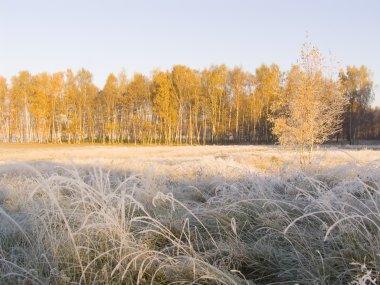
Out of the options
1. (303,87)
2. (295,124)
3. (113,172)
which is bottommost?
(113,172)

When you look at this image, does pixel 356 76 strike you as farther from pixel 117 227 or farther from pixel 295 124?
pixel 117 227

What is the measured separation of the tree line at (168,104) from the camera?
162 ft

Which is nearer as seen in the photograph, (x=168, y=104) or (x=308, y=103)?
(x=308, y=103)

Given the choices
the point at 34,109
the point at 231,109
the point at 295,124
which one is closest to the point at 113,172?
the point at 295,124

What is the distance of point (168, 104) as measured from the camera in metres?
49.1

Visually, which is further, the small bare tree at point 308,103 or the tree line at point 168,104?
the tree line at point 168,104

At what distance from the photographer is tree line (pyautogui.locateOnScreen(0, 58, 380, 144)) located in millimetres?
49250

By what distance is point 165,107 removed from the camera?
48.2m

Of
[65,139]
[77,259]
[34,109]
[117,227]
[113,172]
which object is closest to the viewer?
[77,259]

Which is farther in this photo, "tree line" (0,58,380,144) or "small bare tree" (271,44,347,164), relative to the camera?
"tree line" (0,58,380,144)

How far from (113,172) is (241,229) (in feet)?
26.0

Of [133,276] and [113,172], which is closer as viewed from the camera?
[133,276]

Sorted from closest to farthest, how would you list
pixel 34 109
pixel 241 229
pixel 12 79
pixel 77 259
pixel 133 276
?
pixel 133 276 → pixel 77 259 → pixel 241 229 → pixel 34 109 → pixel 12 79

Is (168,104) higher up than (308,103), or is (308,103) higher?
(168,104)
